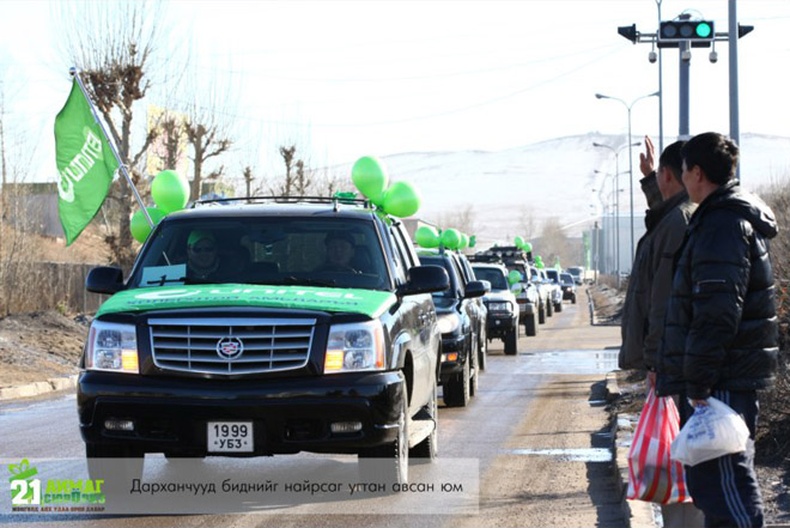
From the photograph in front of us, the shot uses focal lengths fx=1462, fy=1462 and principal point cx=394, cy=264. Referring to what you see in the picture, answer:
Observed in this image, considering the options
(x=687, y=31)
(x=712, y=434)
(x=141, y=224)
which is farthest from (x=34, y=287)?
(x=712, y=434)

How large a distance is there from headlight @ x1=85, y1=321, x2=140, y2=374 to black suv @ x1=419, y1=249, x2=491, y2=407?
21.3ft

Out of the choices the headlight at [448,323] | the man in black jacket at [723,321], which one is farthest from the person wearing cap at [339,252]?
the headlight at [448,323]

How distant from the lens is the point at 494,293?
95.9 ft

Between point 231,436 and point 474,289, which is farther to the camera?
point 474,289

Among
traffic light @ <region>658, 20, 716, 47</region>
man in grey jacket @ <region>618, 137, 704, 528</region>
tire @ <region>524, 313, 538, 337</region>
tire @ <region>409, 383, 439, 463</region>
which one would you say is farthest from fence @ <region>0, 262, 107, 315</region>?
man in grey jacket @ <region>618, 137, 704, 528</region>

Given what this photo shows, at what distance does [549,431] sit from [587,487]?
13.4ft

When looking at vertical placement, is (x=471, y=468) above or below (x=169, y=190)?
below

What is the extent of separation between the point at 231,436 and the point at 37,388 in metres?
12.7

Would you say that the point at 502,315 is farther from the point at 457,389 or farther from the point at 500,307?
the point at 457,389

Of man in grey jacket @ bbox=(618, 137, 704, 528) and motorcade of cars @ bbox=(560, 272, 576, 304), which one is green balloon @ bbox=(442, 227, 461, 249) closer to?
man in grey jacket @ bbox=(618, 137, 704, 528)

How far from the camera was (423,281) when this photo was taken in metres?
10.1

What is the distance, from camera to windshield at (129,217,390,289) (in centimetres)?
991

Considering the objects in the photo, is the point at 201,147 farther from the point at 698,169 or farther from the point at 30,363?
the point at 698,169

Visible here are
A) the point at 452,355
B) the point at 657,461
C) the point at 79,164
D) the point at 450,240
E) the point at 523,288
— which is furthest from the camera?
the point at 523,288
